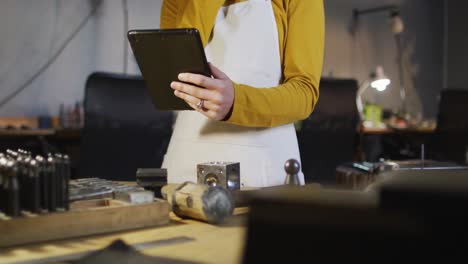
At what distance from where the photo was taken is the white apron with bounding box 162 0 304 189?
4.73ft

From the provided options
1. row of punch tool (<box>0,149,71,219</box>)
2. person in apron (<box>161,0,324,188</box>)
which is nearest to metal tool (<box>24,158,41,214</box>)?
row of punch tool (<box>0,149,71,219</box>)

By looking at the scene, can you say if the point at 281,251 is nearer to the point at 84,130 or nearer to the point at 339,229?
the point at 339,229

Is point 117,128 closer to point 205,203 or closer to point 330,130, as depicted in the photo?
point 330,130

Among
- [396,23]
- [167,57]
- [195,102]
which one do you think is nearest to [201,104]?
[195,102]

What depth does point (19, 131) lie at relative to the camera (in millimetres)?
3027

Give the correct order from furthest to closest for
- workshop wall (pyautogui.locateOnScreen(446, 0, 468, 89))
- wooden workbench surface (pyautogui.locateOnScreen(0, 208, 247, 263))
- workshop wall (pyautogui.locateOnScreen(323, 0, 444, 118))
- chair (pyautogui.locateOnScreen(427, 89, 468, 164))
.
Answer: workshop wall (pyautogui.locateOnScreen(446, 0, 468, 89)) < workshop wall (pyautogui.locateOnScreen(323, 0, 444, 118)) < chair (pyautogui.locateOnScreen(427, 89, 468, 164)) < wooden workbench surface (pyautogui.locateOnScreen(0, 208, 247, 263))

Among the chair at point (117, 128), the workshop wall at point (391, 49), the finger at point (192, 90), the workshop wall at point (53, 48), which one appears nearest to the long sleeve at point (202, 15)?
the finger at point (192, 90)

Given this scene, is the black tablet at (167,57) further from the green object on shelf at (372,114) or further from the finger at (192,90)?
the green object on shelf at (372,114)

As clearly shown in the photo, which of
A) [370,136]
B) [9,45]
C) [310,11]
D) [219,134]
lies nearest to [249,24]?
[310,11]

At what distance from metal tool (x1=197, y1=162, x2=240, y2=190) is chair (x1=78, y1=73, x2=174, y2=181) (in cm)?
139

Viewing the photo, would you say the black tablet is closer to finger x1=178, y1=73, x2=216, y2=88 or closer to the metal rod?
finger x1=178, y1=73, x2=216, y2=88

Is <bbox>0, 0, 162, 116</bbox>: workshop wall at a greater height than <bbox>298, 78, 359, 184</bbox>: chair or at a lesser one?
greater

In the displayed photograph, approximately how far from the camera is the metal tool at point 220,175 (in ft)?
Result: 3.65

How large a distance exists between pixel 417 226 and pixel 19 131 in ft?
9.72
